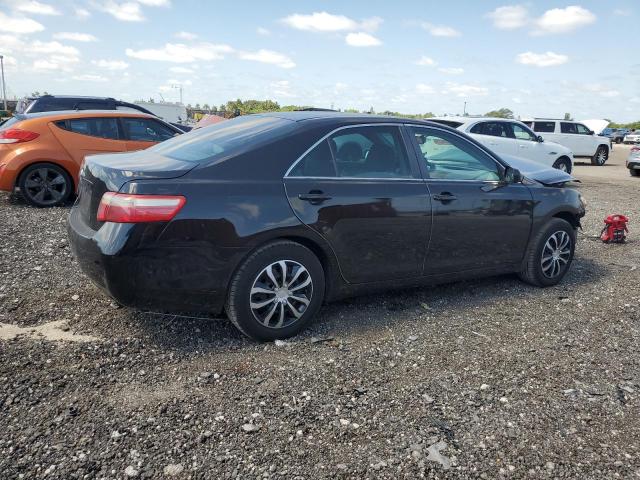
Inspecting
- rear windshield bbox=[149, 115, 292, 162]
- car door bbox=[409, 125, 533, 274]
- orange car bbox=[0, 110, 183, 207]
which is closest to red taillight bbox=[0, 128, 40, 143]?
orange car bbox=[0, 110, 183, 207]

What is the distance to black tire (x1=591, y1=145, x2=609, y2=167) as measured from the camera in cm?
2245

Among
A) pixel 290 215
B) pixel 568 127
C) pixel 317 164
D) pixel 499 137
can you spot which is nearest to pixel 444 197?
pixel 317 164

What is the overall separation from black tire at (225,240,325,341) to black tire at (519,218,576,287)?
7.82 ft

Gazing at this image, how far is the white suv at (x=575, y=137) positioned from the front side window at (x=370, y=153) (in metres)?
17.8

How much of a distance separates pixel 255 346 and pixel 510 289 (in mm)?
2761

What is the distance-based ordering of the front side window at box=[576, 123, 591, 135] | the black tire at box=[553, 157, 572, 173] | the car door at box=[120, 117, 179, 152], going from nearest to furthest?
the car door at box=[120, 117, 179, 152] → the black tire at box=[553, 157, 572, 173] → the front side window at box=[576, 123, 591, 135]

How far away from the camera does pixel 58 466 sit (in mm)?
2408

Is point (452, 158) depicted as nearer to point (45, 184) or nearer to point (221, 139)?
point (221, 139)

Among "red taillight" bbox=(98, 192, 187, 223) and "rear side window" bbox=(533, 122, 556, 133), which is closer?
"red taillight" bbox=(98, 192, 187, 223)

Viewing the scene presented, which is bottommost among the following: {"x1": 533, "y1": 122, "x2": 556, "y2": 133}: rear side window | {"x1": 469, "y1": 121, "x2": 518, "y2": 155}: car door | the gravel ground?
the gravel ground

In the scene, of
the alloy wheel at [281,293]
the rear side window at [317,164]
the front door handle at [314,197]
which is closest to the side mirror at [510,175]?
the rear side window at [317,164]

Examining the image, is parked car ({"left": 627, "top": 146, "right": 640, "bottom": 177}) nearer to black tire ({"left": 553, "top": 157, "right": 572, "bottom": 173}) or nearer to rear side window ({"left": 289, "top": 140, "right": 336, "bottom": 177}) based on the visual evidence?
black tire ({"left": 553, "top": 157, "right": 572, "bottom": 173})

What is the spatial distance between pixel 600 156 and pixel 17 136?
2216 centimetres

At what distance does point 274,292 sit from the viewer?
143 inches
